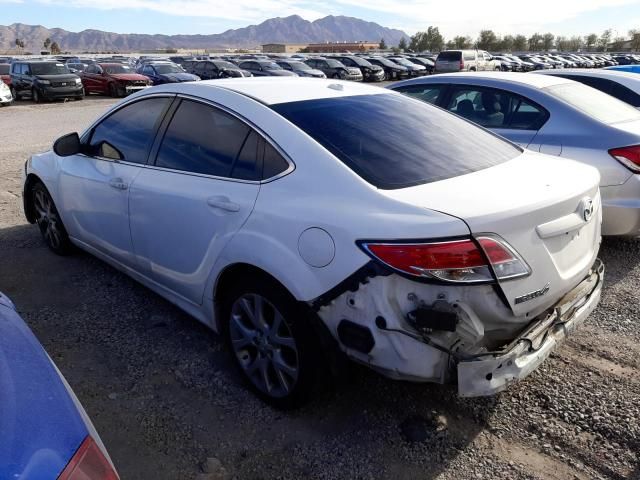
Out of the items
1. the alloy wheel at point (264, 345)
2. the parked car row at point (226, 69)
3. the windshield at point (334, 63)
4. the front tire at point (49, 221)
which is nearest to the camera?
the alloy wheel at point (264, 345)

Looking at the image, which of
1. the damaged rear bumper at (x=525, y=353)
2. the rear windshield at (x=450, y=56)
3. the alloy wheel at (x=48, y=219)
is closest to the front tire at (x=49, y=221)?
the alloy wheel at (x=48, y=219)

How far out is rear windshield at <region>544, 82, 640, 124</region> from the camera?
5.06m

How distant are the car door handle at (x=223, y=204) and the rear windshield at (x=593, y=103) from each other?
12.1 feet

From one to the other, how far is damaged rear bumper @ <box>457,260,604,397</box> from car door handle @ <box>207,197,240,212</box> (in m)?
1.34

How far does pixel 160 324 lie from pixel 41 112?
687 inches

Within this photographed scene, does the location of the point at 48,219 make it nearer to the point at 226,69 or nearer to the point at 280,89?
the point at 280,89

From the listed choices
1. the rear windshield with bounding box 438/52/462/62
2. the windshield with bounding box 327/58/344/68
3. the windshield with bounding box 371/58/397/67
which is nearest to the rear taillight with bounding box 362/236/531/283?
the windshield with bounding box 327/58/344/68

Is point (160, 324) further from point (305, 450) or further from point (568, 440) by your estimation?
point (568, 440)

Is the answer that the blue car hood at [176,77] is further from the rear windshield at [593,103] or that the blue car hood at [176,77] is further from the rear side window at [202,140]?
the rear side window at [202,140]

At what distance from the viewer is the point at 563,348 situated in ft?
11.5

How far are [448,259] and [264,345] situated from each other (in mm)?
1142

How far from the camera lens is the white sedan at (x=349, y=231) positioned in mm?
2244

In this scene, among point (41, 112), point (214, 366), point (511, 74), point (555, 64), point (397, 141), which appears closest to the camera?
point (397, 141)

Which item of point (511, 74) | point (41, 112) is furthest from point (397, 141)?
point (41, 112)
